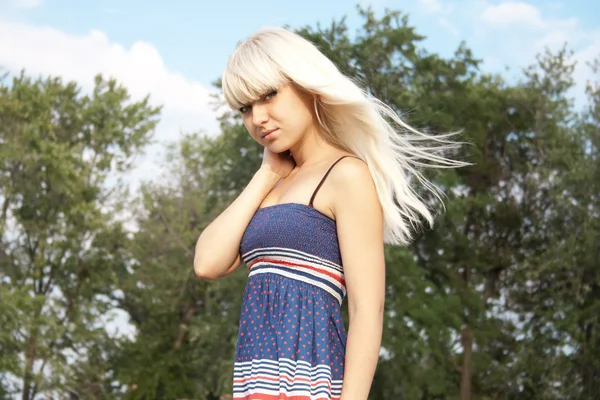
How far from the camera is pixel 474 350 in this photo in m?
24.8

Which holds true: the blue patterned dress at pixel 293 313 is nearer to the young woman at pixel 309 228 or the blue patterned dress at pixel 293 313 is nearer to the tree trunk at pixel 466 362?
the young woman at pixel 309 228

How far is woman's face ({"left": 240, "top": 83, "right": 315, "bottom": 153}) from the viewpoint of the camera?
2799mm

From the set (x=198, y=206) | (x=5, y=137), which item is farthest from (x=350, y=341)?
(x=198, y=206)

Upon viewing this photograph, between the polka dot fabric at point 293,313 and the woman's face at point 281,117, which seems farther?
the woman's face at point 281,117

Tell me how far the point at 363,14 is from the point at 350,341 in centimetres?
2144

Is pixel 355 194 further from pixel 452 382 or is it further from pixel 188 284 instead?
pixel 188 284

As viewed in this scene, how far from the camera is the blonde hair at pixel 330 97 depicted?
108 inches

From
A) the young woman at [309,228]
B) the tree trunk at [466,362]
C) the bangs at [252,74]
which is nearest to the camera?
the young woman at [309,228]

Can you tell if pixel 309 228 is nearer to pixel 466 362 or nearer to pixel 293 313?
pixel 293 313

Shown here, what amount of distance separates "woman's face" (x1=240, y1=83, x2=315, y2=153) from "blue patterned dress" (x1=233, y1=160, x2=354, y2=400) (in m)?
0.23

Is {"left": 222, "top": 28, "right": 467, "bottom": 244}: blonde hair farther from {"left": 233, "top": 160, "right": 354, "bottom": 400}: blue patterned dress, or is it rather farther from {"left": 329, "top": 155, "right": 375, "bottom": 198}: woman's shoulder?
{"left": 233, "top": 160, "right": 354, "bottom": 400}: blue patterned dress

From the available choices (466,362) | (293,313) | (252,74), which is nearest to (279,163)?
(252,74)

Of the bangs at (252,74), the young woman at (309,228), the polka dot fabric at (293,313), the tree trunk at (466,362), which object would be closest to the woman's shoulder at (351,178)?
the young woman at (309,228)

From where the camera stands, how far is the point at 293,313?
267 centimetres
